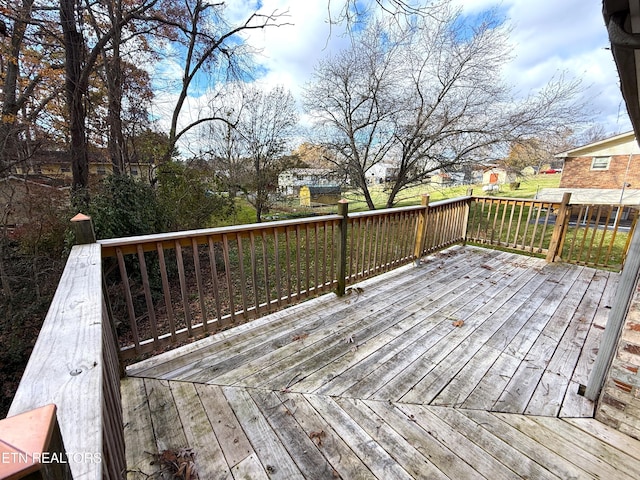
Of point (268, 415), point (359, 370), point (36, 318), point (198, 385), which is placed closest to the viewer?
point (268, 415)

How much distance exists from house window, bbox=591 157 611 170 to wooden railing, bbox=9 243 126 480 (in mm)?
17029

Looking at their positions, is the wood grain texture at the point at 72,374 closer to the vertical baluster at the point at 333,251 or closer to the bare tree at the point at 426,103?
the vertical baluster at the point at 333,251

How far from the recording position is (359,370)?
77.6 inches

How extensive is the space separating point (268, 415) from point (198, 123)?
7640 millimetres

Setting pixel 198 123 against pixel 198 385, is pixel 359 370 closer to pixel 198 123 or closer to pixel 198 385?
pixel 198 385

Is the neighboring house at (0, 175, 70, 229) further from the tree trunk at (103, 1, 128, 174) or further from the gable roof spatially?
the gable roof

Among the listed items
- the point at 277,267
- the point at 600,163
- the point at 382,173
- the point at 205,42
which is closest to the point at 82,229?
the point at 277,267

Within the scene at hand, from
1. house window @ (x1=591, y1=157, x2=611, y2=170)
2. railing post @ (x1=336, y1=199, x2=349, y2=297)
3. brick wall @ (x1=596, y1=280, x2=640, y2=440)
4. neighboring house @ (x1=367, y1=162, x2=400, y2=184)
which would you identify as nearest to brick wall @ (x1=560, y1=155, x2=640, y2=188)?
house window @ (x1=591, y1=157, x2=611, y2=170)

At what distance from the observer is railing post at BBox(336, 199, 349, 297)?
287 centimetres

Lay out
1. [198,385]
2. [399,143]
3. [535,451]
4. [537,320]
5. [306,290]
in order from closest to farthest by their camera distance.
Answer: [535,451] < [198,385] < [537,320] < [306,290] < [399,143]

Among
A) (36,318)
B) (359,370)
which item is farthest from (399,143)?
(36,318)

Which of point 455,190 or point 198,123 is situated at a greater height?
point 198,123

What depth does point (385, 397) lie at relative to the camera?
1.74 metres

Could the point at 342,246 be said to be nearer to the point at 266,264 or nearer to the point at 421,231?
the point at 266,264
